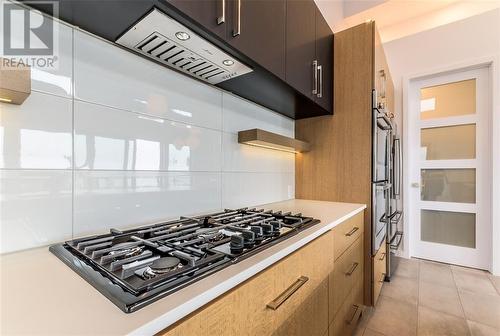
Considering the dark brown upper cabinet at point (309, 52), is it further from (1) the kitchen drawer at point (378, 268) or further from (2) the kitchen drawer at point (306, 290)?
(1) the kitchen drawer at point (378, 268)

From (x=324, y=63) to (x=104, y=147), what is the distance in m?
1.58

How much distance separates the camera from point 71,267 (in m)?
0.56

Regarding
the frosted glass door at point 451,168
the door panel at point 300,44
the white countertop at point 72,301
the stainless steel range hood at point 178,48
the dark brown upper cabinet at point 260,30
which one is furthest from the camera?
the frosted glass door at point 451,168

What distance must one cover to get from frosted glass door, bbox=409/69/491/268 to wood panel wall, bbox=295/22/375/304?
1736 millimetres

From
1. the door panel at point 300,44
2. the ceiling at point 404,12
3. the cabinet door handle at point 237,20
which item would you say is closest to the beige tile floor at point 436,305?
the door panel at point 300,44

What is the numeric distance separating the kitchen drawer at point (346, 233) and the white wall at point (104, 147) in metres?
0.65

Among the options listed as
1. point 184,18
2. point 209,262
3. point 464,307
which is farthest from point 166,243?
point 464,307

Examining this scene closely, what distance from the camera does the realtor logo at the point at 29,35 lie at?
684 millimetres

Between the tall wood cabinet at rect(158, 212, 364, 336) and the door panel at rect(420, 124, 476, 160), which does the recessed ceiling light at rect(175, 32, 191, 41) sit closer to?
the tall wood cabinet at rect(158, 212, 364, 336)

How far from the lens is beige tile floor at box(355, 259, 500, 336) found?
1.59m

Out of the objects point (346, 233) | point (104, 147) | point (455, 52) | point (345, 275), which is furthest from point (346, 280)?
point (455, 52)

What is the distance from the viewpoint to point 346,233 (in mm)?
1322

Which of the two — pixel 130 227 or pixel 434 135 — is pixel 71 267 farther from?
pixel 434 135

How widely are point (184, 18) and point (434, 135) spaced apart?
3291 millimetres
